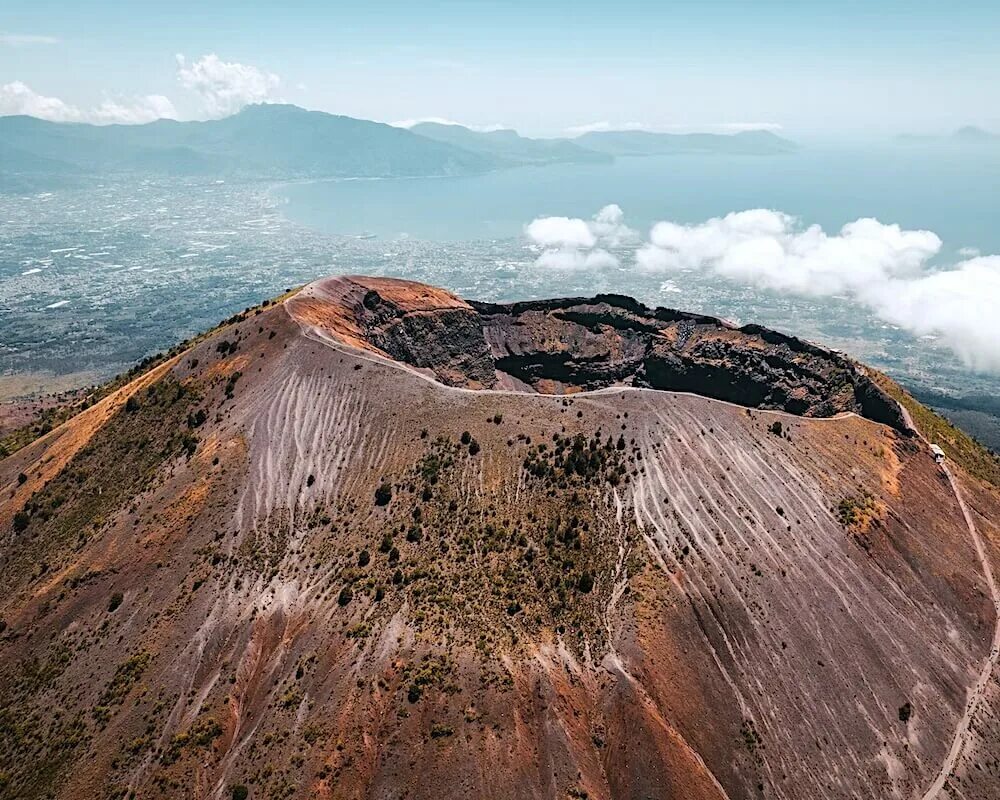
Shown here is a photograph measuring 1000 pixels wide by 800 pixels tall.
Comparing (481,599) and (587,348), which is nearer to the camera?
(481,599)

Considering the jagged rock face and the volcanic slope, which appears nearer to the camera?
the volcanic slope

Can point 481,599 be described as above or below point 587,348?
above

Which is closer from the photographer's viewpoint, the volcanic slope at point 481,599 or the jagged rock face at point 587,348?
the volcanic slope at point 481,599

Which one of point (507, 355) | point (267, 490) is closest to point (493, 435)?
point (267, 490)

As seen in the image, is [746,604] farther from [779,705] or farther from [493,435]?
[493,435]
